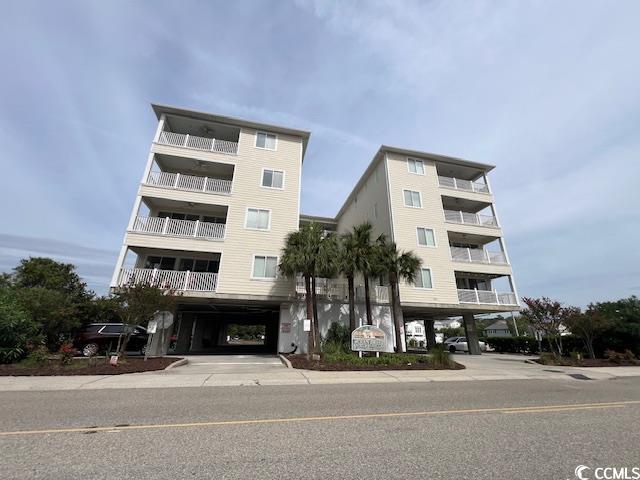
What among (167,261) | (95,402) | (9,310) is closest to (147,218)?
(167,261)

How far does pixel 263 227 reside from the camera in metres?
21.1

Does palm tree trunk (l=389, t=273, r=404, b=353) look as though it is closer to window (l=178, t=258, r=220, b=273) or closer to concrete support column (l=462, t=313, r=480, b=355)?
concrete support column (l=462, t=313, r=480, b=355)

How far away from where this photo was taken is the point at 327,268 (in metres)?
17.5

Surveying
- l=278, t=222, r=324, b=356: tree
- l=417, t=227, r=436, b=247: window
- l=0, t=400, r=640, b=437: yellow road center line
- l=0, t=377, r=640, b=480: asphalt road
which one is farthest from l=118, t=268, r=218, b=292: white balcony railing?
l=417, t=227, r=436, b=247: window

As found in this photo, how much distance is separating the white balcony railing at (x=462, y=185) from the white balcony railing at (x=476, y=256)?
18.9ft

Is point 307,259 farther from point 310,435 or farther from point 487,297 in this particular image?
point 487,297

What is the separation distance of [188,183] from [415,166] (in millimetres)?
18855

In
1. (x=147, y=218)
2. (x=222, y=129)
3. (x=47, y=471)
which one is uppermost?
(x=222, y=129)

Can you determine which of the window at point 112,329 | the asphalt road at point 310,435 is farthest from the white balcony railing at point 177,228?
the asphalt road at point 310,435

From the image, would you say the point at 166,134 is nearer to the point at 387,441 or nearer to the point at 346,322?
the point at 346,322

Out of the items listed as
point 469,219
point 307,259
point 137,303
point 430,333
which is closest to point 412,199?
point 469,219

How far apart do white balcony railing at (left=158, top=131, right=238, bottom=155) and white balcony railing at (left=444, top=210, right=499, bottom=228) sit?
18.5 m

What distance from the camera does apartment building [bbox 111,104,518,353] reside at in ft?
64.0

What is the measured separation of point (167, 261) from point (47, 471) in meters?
19.4
